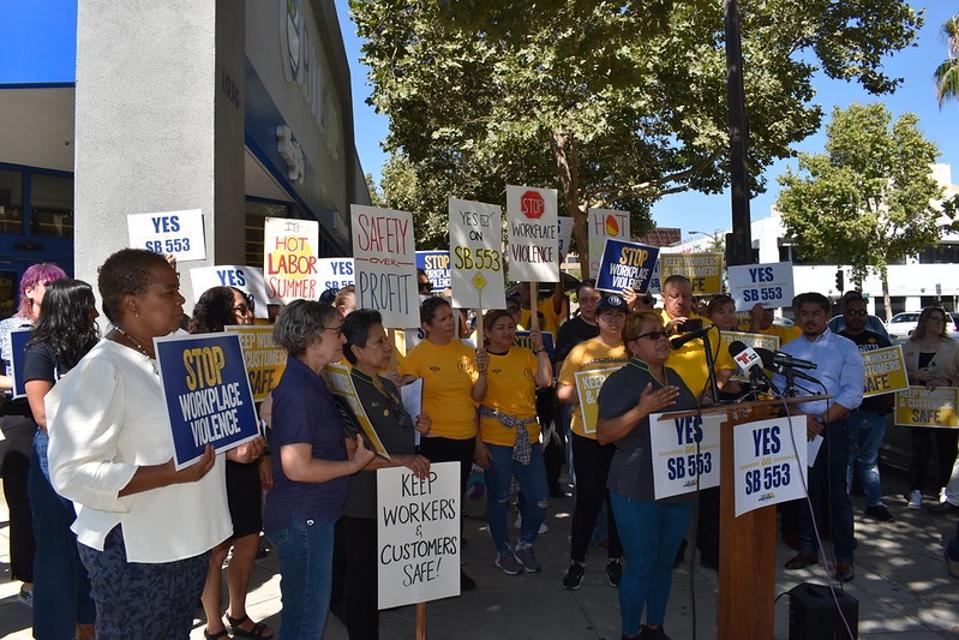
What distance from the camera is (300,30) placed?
44.6ft

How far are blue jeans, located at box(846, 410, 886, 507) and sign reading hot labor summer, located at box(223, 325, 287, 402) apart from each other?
524 cm

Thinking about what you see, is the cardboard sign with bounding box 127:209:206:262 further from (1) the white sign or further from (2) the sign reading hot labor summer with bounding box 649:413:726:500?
(1) the white sign

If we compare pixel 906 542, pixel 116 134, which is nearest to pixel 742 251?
pixel 906 542

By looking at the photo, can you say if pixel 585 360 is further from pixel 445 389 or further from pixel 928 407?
pixel 928 407

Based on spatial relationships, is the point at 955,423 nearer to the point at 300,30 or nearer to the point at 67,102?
the point at 67,102

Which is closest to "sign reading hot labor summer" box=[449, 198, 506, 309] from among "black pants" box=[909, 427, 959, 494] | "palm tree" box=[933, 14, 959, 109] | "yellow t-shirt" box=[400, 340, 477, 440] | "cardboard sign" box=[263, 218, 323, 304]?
"yellow t-shirt" box=[400, 340, 477, 440]

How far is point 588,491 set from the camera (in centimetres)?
540

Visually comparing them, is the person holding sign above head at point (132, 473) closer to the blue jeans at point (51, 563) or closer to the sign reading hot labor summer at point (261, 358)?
the blue jeans at point (51, 563)

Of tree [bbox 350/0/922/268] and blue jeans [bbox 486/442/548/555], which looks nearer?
blue jeans [bbox 486/442/548/555]

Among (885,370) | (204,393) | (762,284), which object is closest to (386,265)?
(204,393)

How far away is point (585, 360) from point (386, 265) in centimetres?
173

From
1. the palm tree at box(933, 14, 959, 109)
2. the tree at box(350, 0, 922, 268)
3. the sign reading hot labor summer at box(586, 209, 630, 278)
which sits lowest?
the sign reading hot labor summer at box(586, 209, 630, 278)

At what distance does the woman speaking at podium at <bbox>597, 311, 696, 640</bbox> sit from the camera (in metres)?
3.93

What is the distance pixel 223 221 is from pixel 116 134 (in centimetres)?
130
